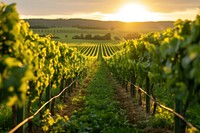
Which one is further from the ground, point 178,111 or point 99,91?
point 178,111

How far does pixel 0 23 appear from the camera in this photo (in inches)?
234

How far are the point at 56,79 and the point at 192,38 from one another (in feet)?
32.9

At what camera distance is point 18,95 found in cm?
423

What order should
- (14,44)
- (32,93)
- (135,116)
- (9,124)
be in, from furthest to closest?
(135,116) → (9,124) → (32,93) → (14,44)

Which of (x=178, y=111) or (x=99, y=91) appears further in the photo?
(x=99, y=91)

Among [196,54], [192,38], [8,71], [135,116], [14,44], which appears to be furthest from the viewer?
[135,116]

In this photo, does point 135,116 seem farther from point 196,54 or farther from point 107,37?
point 107,37

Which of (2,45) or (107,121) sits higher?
(2,45)

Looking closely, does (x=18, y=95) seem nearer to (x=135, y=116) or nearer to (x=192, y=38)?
(x=192, y=38)

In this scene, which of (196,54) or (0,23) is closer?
(196,54)

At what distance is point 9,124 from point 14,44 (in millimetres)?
5823

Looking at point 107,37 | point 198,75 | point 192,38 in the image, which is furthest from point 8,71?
point 107,37

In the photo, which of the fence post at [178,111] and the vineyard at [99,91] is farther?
the fence post at [178,111]

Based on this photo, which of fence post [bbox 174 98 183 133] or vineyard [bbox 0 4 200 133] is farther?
fence post [bbox 174 98 183 133]
